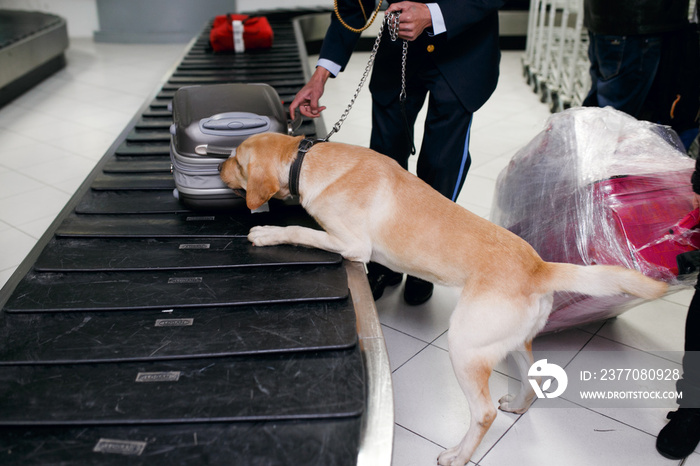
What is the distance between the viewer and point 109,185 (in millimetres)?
2256

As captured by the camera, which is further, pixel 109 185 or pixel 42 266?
pixel 109 185

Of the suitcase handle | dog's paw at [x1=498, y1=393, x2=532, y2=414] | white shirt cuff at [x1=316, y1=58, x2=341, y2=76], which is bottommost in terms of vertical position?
dog's paw at [x1=498, y1=393, x2=532, y2=414]

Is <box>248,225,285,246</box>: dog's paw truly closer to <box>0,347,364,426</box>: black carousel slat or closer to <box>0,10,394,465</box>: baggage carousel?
<box>0,10,394,465</box>: baggage carousel

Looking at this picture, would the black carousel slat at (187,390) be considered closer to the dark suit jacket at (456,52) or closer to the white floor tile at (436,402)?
the white floor tile at (436,402)

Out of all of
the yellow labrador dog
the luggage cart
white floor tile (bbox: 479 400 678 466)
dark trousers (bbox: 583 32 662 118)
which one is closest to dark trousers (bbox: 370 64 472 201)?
the yellow labrador dog

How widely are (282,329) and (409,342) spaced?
0.77 metres

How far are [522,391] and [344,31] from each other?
1400mm

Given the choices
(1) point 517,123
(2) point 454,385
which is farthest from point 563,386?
(1) point 517,123

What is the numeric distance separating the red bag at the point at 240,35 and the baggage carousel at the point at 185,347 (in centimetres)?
285

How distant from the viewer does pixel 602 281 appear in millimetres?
1392

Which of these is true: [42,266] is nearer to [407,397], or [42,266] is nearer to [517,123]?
[407,397]

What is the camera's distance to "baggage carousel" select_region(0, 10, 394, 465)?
1.11m

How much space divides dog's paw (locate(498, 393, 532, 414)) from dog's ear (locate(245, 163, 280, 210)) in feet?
3.11

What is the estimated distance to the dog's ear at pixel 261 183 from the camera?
1.71 metres
